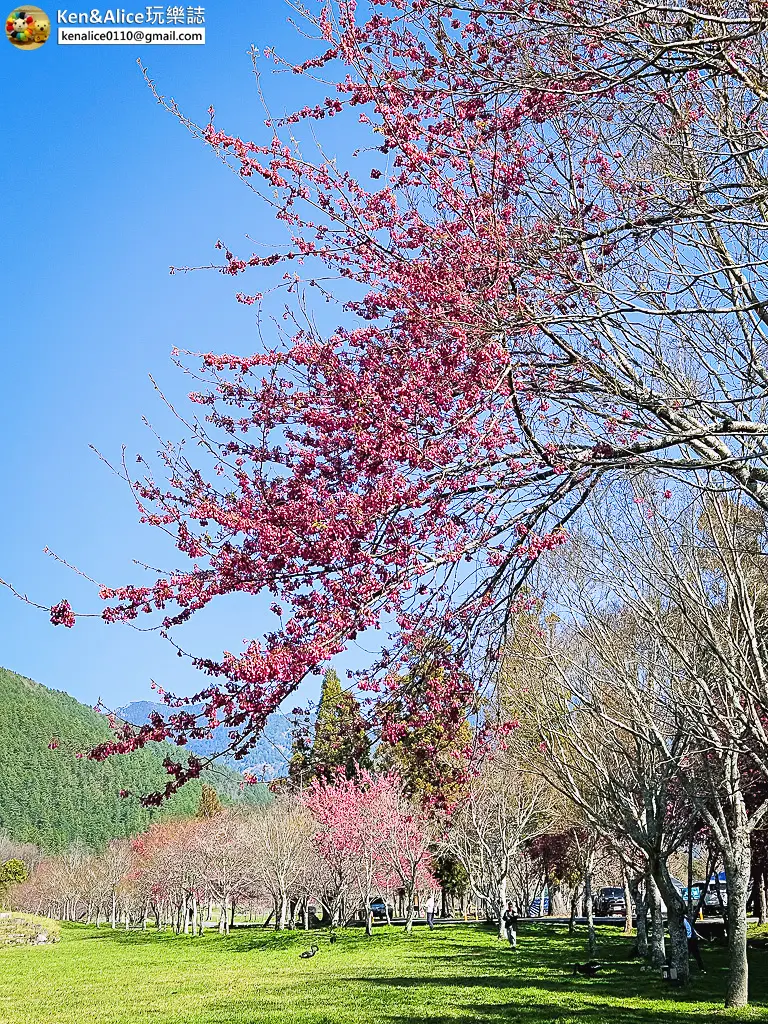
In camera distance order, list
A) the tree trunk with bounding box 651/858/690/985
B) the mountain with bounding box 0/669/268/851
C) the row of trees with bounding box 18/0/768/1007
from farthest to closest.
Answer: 1. the mountain with bounding box 0/669/268/851
2. the tree trunk with bounding box 651/858/690/985
3. the row of trees with bounding box 18/0/768/1007

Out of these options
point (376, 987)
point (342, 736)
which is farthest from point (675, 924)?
point (342, 736)

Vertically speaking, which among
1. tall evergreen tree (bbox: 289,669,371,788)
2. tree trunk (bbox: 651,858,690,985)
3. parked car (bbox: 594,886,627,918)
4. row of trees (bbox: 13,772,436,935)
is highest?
tall evergreen tree (bbox: 289,669,371,788)

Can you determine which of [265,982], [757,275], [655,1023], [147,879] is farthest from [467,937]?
[147,879]

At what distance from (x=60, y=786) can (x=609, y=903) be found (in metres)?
105

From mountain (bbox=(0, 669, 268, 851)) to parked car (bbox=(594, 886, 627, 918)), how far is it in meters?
58.6

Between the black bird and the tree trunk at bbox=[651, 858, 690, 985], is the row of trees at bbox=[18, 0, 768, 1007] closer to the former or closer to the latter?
the tree trunk at bbox=[651, 858, 690, 985]

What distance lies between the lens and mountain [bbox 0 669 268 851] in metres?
127

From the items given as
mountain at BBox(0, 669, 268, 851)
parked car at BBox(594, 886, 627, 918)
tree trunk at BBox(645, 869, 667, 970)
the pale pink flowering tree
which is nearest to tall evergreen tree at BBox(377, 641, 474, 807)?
tree trunk at BBox(645, 869, 667, 970)

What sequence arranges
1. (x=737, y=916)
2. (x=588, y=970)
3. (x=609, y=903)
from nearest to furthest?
(x=737, y=916) < (x=588, y=970) < (x=609, y=903)

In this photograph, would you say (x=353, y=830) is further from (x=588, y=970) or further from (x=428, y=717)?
(x=428, y=717)

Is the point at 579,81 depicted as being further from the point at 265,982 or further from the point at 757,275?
the point at 265,982

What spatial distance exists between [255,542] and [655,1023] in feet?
40.0

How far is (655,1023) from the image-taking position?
42.2 ft

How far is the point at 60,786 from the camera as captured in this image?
454 feet
